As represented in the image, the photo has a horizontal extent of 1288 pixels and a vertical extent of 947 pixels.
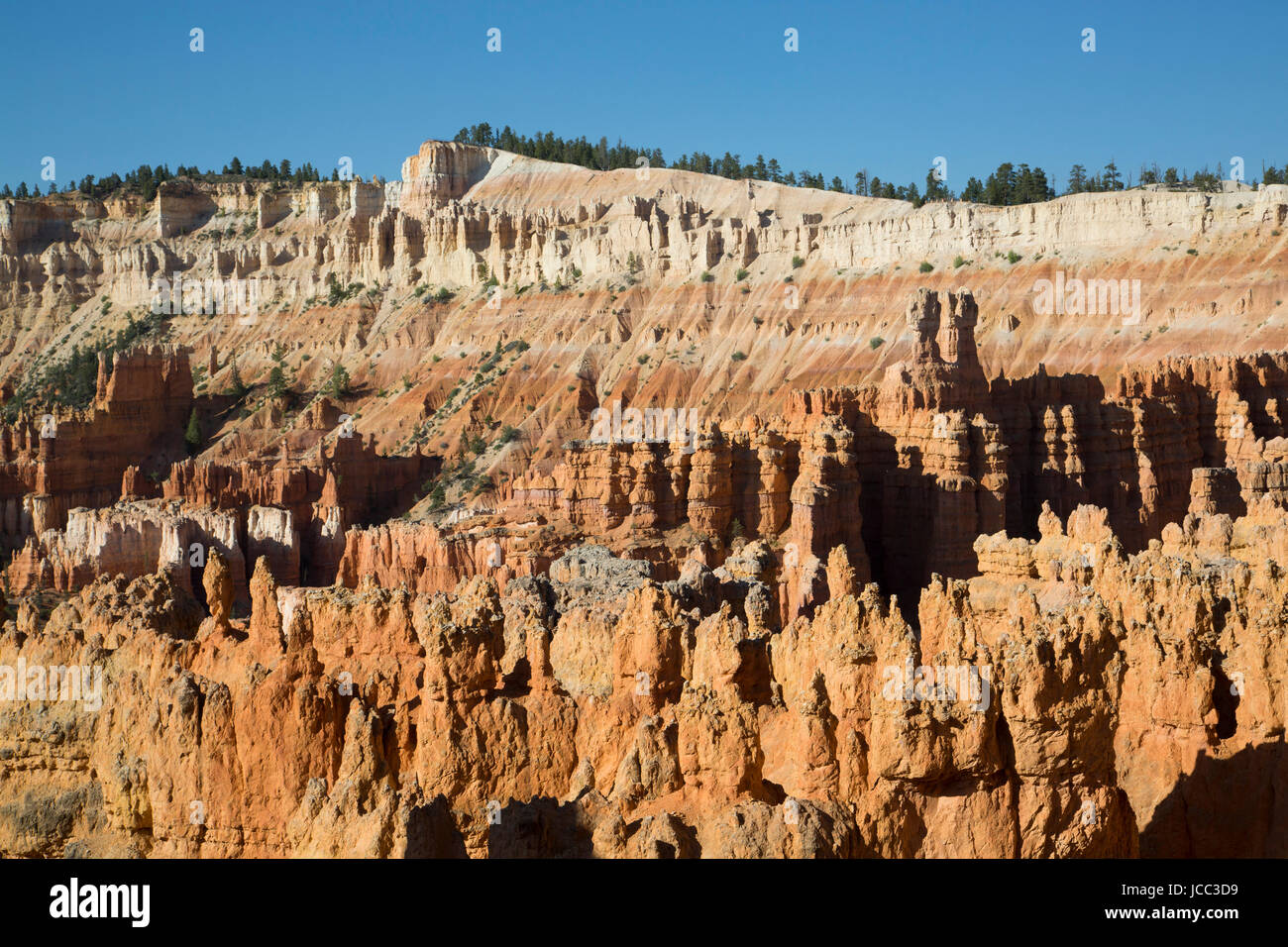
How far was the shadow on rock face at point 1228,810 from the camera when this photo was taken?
14.9 m

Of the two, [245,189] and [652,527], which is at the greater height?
[245,189]

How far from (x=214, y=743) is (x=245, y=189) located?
140m

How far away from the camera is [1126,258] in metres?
80.4

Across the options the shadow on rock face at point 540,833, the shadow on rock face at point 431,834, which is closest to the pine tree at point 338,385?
the shadow on rock face at point 540,833

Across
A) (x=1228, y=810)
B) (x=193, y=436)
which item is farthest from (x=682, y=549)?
(x=193, y=436)

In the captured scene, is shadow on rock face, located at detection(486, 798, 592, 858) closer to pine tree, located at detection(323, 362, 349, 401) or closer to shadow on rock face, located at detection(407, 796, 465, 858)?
shadow on rock face, located at detection(407, 796, 465, 858)

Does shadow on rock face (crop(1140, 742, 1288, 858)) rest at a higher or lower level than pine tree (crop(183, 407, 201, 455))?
lower

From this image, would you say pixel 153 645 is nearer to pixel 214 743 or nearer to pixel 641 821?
pixel 214 743

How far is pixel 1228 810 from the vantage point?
15305 mm

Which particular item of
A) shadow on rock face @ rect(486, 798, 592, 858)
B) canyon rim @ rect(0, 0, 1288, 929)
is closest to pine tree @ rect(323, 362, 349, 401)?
canyon rim @ rect(0, 0, 1288, 929)

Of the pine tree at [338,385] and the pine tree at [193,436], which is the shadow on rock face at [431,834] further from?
the pine tree at [338,385]

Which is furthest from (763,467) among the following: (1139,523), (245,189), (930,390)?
(245,189)

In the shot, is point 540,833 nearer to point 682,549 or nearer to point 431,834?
point 431,834

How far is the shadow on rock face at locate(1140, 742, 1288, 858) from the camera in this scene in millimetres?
14922
